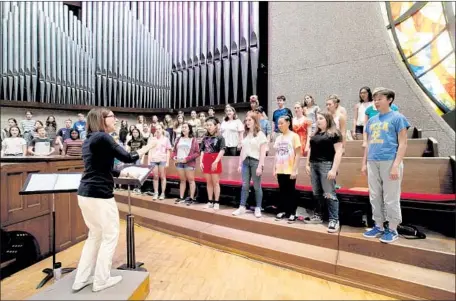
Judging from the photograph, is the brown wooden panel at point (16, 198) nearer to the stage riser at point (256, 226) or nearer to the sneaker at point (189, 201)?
the stage riser at point (256, 226)

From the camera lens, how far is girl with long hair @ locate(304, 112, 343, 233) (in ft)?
8.70

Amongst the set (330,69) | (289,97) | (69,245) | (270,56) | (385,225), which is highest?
(270,56)

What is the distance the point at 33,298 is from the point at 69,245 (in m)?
1.41

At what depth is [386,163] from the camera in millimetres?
2293

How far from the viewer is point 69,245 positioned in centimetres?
307

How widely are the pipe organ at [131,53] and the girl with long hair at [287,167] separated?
2.75 metres

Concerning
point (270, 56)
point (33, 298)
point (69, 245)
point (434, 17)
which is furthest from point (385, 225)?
point (270, 56)

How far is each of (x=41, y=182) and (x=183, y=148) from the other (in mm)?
2028

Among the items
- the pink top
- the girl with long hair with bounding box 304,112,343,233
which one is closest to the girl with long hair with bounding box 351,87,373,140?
the girl with long hair with bounding box 304,112,343,233

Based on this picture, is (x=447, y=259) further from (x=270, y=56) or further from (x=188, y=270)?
(x=270, y=56)

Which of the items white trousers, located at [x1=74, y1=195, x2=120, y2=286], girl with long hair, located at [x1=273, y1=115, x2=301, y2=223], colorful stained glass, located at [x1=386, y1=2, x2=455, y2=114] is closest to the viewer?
white trousers, located at [x1=74, y1=195, x2=120, y2=286]

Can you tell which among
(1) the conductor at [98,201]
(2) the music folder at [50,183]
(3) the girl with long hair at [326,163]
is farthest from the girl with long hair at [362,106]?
(2) the music folder at [50,183]

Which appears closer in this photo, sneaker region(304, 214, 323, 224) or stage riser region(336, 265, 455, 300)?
stage riser region(336, 265, 455, 300)

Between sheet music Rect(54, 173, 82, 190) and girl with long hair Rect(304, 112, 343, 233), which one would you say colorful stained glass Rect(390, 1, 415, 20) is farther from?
sheet music Rect(54, 173, 82, 190)
